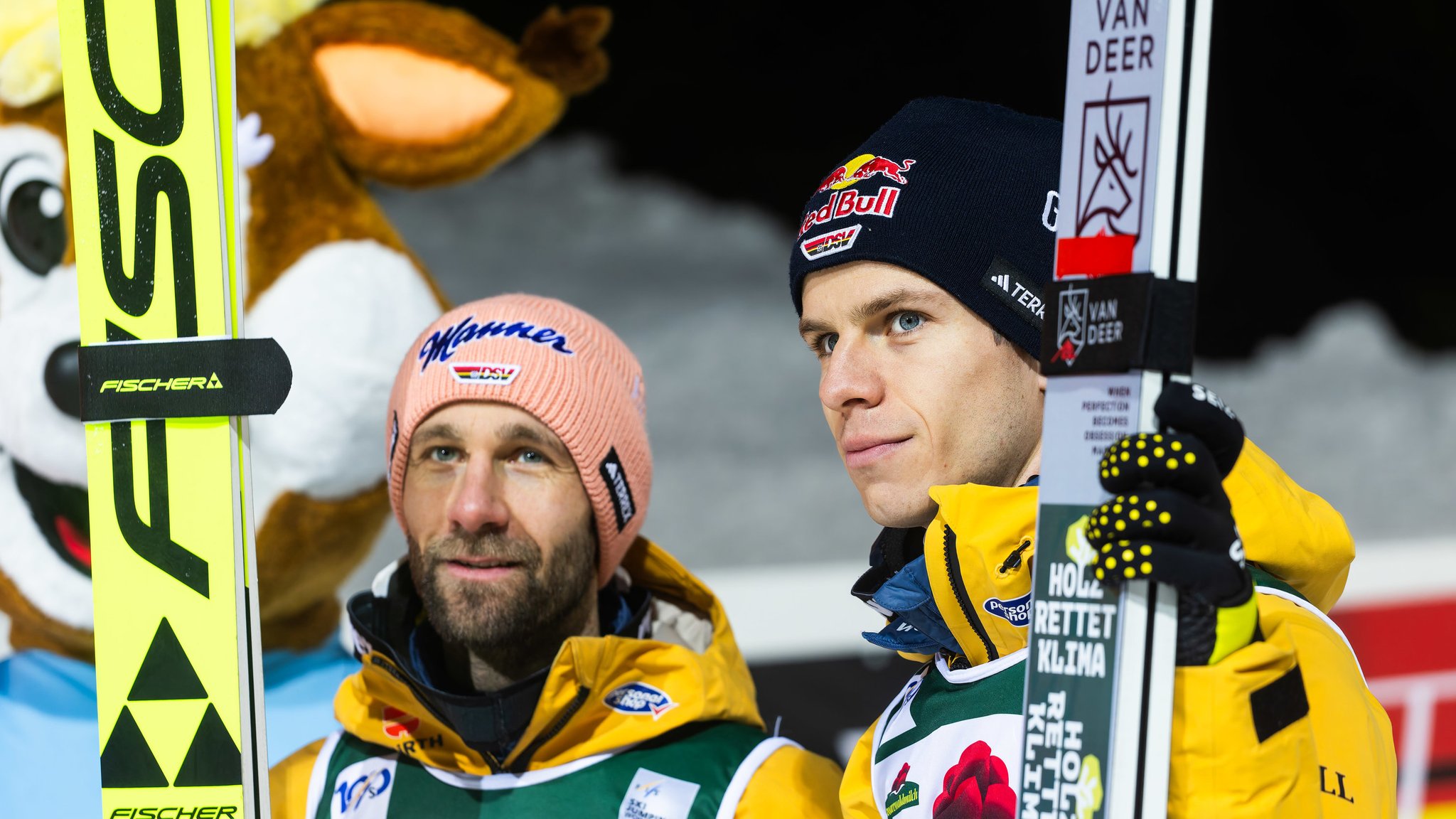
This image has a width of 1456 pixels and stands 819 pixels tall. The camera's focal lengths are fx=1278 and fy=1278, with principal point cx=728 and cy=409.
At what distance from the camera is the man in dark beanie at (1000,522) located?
1015 millimetres

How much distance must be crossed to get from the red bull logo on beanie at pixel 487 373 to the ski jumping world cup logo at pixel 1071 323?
1084 mm

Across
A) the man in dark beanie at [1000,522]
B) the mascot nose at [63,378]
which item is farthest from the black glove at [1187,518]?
the mascot nose at [63,378]

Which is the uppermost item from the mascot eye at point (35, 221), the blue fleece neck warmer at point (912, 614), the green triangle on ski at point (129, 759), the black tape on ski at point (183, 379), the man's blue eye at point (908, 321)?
the mascot eye at point (35, 221)

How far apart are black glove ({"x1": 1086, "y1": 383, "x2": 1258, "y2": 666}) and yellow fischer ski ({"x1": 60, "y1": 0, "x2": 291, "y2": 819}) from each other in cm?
87

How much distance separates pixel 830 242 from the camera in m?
1.54

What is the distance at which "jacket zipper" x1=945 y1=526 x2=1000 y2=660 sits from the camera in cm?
131

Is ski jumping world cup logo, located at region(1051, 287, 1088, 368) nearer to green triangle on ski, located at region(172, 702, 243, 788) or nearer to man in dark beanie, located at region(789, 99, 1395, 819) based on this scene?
man in dark beanie, located at region(789, 99, 1395, 819)

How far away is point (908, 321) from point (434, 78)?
1464mm

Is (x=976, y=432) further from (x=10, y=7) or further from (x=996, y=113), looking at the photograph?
(x=10, y=7)

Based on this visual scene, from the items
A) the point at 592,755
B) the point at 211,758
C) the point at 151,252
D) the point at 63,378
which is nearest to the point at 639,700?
the point at 592,755

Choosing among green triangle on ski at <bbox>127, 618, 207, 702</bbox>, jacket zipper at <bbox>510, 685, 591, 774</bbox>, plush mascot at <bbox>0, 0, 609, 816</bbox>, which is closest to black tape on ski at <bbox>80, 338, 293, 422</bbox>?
green triangle on ski at <bbox>127, 618, 207, 702</bbox>

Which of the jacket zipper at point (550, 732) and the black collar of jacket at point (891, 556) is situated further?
the jacket zipper at point (550, 732)

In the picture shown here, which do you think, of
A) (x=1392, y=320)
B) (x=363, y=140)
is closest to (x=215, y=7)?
(x=363, y=140)

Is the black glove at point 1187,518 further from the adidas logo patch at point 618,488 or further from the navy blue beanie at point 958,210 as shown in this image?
the adidas logo patch at point 618,488
